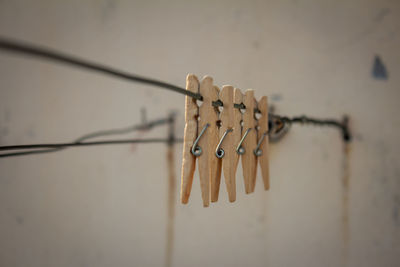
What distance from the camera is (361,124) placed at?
0.89 m

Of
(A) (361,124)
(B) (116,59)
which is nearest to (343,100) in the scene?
(A) (361,124)

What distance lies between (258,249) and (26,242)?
1.29 m

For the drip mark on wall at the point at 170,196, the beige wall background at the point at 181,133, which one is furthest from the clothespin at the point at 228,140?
the drip mark on wall at the point at 170,196

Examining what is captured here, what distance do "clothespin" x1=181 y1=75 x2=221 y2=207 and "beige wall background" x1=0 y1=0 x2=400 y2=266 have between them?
1.96 ft

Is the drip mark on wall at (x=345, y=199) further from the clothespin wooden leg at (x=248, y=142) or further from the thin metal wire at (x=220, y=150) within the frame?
the thin metal wire at (x=220, y=150)

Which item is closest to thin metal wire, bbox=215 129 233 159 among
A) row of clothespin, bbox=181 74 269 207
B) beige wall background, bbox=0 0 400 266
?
row of clothespin, bbox=181 74 269 207

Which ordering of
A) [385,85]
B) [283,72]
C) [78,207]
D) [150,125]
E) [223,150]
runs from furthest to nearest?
[78,207] → [150,125] → [283,72] → [385,85] → [223,150]

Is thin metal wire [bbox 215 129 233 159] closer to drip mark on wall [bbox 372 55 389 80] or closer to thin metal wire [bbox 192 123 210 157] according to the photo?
thin metal wire [bbox 192 123 210 157]

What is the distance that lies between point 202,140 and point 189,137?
3 cm

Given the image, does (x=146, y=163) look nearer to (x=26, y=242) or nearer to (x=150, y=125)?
(x=150, y=125)

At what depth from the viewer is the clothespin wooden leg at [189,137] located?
0.42 metres

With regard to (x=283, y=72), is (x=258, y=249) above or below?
below

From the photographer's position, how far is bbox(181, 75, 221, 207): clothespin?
422 millimetres

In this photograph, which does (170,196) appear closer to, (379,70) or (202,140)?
(202,140)
